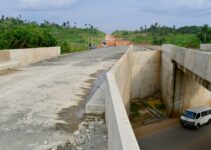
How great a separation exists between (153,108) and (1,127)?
1021 inches

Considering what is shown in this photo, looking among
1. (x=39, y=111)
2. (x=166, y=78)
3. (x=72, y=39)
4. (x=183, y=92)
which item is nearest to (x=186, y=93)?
(x=183, y=92)

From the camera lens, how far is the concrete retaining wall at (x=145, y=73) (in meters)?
34.0

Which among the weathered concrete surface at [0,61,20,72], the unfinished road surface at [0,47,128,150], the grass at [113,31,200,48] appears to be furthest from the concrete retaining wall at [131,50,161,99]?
the unfinished road surface at [0,47,128,150]

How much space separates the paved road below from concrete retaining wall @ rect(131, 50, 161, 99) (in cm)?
1089

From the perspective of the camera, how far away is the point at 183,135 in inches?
882

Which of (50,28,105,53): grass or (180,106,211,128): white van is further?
(50,28,105,53): grass

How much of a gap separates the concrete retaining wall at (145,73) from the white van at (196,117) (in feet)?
34.7

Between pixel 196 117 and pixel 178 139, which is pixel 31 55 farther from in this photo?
pixel 196 117

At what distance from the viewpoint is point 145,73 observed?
35125 mm

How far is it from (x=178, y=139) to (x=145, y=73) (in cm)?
1478

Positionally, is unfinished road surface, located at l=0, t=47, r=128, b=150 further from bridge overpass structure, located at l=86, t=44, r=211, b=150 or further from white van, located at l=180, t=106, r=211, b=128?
white van, located at l=180, t=106, r=211, b=128

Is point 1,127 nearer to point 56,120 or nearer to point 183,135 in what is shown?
point 56,120

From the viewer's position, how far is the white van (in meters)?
23.3

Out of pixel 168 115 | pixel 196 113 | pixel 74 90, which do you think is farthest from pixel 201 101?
pixel 74 90
